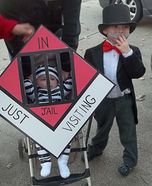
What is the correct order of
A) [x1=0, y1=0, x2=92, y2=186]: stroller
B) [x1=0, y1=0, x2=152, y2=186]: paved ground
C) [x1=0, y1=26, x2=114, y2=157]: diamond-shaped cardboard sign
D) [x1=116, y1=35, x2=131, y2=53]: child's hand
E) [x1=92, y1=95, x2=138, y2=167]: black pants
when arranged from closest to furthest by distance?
[x1=0, y1=26, x2=114, y2=157]: diamond-shaped cardboard sign → [x1=0, y1=0, x2=92, y2=186]: stroller → [x1=116, y1=35, x2=131, y2=53]: child's hand → [x1=92, y1=95, x2=138, y2=167]: black pants → [x1=0, y1=0, x2=152, y2=186]: paved ground

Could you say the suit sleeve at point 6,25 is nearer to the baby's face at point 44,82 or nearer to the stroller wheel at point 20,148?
the baby's face at point 44,82

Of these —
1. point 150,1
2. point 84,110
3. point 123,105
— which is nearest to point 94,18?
point 150,1

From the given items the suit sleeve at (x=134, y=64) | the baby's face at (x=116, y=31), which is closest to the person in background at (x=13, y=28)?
the baby's face at (x=116, y=31)

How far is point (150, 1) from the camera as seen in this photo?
7.37 meters

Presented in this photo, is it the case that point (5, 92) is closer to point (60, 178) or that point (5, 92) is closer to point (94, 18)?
point (60, 178)

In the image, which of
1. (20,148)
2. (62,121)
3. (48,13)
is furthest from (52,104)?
(20,148)

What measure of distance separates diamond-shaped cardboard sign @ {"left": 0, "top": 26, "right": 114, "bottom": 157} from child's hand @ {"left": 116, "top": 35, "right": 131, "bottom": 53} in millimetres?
328

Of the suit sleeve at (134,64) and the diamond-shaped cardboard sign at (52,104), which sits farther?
the suit sleeve at (134,64)

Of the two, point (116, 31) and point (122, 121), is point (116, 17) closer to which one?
point (116, 31)

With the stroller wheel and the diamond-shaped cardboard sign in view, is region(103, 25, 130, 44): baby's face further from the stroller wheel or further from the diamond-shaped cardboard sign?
the stroller wheel

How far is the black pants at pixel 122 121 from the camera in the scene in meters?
3.28

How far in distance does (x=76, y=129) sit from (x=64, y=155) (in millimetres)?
339

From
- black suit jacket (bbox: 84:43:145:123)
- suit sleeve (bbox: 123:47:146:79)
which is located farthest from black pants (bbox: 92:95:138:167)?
suit sleeve (bbox: 123:47:146:79)

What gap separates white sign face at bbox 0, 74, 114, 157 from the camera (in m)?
2.72
